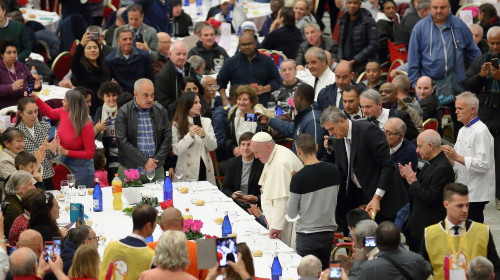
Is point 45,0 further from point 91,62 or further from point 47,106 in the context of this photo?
point 47,106

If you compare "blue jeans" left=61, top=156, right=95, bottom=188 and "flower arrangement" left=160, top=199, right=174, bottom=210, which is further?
"blue jeans" left=61, top=156, right=95, bottom=188

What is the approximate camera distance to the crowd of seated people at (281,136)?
7.27 metres

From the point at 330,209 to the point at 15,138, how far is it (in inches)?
120

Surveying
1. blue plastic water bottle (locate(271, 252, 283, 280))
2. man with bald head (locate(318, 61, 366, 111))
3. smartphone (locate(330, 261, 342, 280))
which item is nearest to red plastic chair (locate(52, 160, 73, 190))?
man with bald head (locate(318, 61, 366, 111))

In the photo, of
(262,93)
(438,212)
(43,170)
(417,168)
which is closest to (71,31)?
(262,93)

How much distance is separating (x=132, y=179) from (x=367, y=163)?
2139mm

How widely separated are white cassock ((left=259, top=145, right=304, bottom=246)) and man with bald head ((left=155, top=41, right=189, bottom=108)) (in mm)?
2880

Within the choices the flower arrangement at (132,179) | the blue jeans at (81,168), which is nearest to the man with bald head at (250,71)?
the blue jeans at (81,168)

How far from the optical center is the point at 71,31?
14.3 metres

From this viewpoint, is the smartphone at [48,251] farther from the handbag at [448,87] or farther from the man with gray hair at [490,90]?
the handbag at [448,87]

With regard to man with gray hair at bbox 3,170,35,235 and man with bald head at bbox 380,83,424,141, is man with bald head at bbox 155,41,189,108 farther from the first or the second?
man with gray hair at bbox 3,170,35,235

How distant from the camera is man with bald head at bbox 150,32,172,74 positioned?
12883mm

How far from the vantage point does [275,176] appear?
8.76m

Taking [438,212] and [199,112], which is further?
[199,112]
